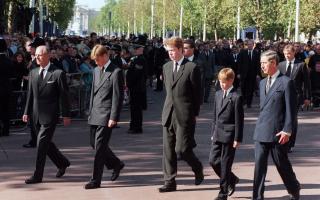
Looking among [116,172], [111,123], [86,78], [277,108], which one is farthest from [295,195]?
[86,78]

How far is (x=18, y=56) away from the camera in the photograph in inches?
556

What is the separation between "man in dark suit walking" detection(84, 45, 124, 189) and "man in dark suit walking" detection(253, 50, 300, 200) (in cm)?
193

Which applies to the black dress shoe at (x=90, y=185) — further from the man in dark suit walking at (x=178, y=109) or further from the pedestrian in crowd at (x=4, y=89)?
the pedestrian in crowd at (x=4, y=89)

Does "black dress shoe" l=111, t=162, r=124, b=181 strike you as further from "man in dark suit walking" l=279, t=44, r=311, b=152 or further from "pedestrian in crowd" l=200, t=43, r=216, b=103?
"pedestrian in crowd" l=200, t=43, r=216, b=103

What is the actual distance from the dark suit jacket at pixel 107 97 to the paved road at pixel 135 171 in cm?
96

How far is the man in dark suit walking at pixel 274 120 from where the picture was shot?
723 centimetres

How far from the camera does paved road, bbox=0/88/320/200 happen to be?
8.16 metres

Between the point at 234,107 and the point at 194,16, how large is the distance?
6296cm

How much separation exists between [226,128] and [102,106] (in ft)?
5.51

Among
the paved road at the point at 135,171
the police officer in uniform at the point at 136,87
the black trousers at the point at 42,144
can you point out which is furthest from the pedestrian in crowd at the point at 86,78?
→ the black trousers at the point at 42,144

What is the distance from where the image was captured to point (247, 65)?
1906cm

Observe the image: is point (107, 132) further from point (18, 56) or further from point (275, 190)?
point (18, 56)

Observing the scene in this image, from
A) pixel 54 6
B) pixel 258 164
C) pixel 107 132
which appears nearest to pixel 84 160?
pixel 107 132

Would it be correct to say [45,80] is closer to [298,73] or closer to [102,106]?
[102,106]
